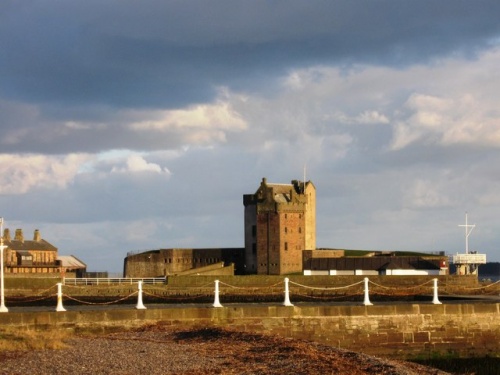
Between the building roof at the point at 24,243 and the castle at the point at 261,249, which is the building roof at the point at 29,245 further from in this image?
the castle at the point at 261,249

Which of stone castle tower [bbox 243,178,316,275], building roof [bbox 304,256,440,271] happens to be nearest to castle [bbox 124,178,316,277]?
stone castle tower [bbox 243,178,316,275]

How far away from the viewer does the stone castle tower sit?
94750 mm

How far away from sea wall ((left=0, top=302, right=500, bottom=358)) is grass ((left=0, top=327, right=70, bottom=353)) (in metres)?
0.50

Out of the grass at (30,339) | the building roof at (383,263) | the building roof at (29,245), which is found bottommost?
the grass at (30,339)

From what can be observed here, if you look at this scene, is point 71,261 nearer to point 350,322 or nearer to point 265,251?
point 265,251

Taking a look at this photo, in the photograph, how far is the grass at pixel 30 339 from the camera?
21.9 metres

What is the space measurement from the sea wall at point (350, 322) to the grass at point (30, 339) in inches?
19.6

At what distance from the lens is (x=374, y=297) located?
59781 mm

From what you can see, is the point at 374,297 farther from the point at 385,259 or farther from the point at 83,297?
the point at 385,259

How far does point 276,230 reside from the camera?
95812 millimetres

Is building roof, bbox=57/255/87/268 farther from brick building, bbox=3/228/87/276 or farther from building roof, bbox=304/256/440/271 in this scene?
building roof, bbox=304/256/440/271

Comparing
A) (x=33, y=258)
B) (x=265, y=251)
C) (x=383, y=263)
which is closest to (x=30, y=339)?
(x=383, y=263)

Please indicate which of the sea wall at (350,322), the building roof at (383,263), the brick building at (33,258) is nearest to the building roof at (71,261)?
the brick building at (33,258)

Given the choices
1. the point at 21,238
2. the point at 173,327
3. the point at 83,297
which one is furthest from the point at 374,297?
the point at 21,238
